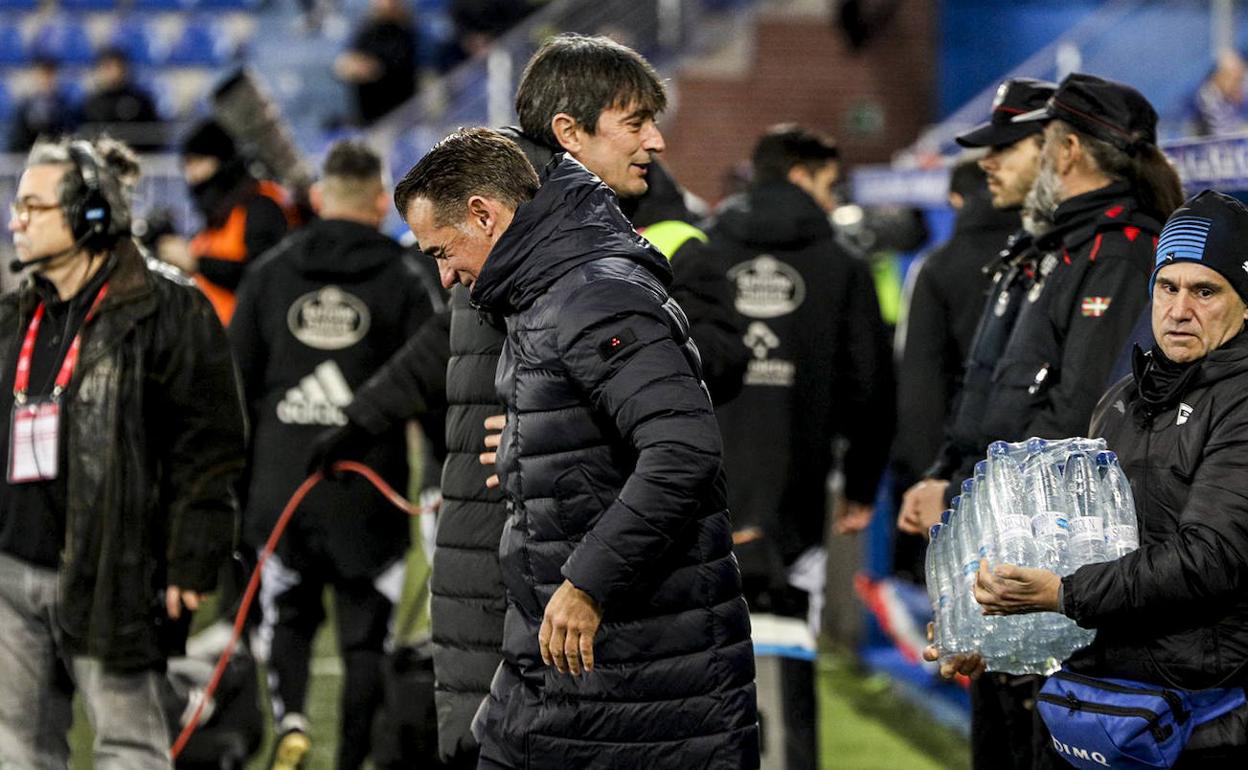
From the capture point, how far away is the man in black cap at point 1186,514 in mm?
3090

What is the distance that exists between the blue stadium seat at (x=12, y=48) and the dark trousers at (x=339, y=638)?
1038cm

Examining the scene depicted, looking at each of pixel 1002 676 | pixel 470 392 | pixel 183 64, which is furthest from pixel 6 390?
pixel 183 64

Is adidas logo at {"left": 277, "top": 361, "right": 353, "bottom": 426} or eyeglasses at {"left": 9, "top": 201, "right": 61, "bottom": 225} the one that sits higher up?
eyeglasses at {"left": 9, "top": 201, "right": 61, "bottom": 225}

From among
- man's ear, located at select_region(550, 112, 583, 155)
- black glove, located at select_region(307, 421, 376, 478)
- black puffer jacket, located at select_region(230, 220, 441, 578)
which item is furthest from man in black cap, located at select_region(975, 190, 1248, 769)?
black puffer jacket, located at select_region(230, 220, 441, 578)

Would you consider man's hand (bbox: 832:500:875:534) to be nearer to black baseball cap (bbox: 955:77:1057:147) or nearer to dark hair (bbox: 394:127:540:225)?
black baseball cap (bbox: 955:77:1057:147)

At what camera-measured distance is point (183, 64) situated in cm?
1505

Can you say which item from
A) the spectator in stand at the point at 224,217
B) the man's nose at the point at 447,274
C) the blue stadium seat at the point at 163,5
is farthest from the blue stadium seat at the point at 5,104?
the man's nose at the point at 447,274

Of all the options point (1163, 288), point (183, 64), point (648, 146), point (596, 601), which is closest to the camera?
point (596, 601)

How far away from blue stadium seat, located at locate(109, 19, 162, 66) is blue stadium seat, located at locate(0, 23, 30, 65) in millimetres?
703

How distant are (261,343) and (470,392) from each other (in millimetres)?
2289

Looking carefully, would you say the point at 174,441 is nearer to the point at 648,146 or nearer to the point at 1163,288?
the point at 648,146

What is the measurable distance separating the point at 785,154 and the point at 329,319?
5.07 feet

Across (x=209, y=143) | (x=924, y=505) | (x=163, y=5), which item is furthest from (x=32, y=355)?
(x=163, y=5)

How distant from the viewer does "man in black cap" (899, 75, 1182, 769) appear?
3.90m
